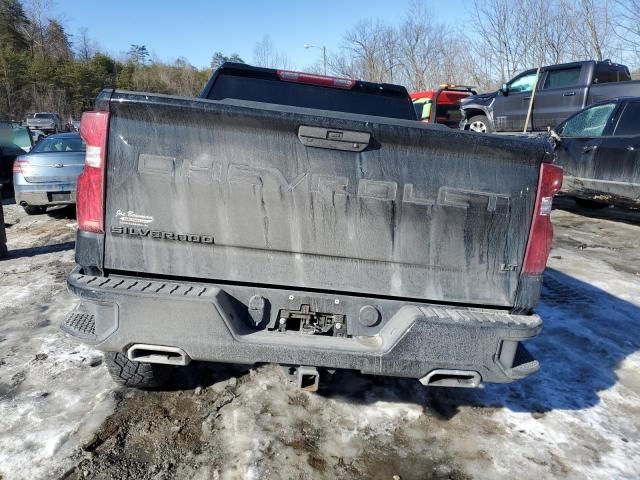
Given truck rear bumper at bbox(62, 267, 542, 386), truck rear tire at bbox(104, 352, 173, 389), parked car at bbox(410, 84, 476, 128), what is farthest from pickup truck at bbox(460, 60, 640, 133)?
truck rear tire at bbox(104, 352, 173, 389)

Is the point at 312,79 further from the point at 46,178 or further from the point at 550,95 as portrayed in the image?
the point at 550,95

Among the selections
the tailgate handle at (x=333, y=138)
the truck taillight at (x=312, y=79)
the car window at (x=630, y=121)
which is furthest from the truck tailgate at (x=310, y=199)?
the car window at (x=630, y=121)

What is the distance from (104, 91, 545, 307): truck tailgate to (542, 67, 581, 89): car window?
10497 millimetres

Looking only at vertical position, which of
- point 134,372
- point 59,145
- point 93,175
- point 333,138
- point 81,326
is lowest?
point 134,372

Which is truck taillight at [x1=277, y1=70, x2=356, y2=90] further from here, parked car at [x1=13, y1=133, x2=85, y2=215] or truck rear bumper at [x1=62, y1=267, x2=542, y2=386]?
parked car at [x1=13, y1=133, x2=85, y2=215]

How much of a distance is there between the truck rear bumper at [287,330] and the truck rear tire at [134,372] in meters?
0.51

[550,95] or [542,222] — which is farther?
[550,95]

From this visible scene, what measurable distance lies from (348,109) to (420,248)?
6.10ft

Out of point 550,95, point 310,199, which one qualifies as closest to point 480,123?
point 550,95

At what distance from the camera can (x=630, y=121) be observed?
770cm

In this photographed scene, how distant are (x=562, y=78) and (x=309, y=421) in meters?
11.4

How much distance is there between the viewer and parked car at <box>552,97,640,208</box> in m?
7.46

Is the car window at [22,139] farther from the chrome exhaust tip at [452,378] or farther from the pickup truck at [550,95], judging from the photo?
the chrome exhaust tip at [452,378]

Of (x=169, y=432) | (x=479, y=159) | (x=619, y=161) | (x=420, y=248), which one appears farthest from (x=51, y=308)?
(x=619, y=161)
